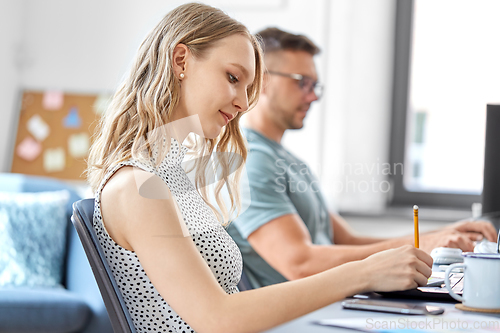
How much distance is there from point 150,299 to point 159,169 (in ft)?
0.74

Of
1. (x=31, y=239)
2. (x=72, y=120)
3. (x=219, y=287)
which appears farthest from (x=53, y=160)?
(x=219, y=287)

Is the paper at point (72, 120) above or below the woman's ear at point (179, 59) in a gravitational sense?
below

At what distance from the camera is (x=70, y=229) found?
232 cm

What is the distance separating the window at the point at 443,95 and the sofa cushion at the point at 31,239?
5.67 ft

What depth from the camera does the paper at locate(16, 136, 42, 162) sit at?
3.04m

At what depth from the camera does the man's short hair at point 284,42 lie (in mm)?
1779

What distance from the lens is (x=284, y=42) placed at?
1.78m

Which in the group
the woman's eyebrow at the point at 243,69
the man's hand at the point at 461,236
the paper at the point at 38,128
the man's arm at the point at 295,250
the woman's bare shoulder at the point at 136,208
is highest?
the woman's eyebrow at the point at 243,69

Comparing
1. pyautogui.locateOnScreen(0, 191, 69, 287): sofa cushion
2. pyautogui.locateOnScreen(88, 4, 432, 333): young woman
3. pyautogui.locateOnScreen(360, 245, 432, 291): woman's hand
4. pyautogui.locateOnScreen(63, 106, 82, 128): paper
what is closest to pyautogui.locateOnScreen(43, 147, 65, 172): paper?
pyautogui.locateOnScreen(63, 106, 82, 128): paper

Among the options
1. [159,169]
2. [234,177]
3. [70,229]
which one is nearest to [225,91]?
[159,169]

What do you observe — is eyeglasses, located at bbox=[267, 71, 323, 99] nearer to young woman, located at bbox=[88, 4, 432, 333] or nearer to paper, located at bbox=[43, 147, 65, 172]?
young woman, located at bbox=[88, 4, 432, 333]

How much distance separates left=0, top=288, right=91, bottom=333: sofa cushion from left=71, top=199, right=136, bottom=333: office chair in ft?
4.09

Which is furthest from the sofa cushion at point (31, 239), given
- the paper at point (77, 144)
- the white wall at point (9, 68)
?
the white wall at point (9, 68)

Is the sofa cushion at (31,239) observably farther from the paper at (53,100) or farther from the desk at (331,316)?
the desk at (331,316)
